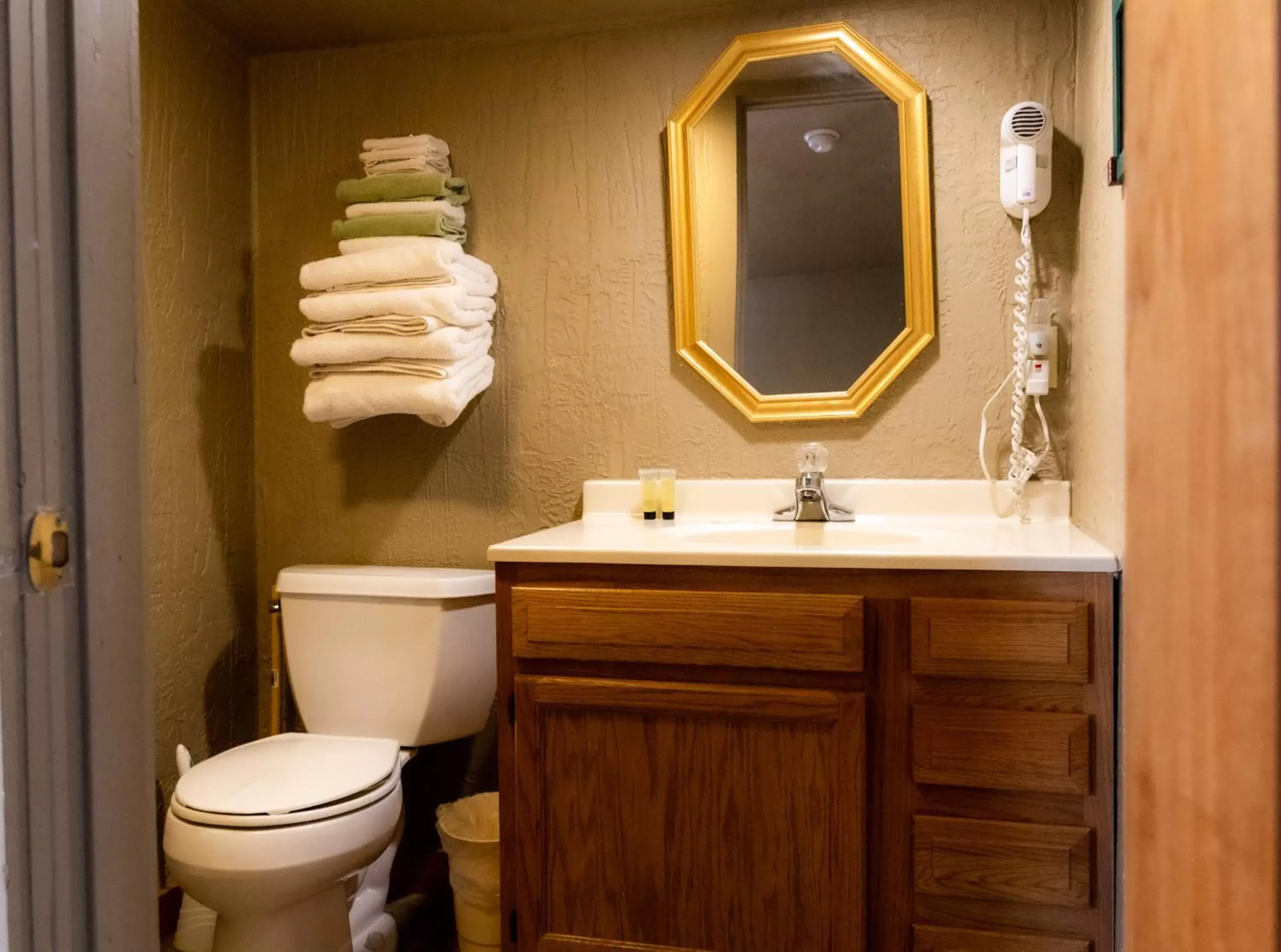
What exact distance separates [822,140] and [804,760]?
125 centimetres

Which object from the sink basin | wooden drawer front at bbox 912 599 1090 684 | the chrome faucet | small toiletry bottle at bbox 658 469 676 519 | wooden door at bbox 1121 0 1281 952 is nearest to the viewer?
wooden door at bbox 1121 0 1281 952

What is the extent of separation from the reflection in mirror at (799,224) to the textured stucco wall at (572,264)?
9cm

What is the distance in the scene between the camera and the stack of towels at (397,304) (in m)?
1.74

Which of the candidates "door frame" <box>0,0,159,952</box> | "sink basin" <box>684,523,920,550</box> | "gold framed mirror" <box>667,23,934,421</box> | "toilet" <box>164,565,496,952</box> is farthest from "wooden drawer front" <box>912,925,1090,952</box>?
"door frame" <box>0,0,159,952</box>

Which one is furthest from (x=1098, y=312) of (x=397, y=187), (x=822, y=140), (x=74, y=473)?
A: (x=74, y=473)

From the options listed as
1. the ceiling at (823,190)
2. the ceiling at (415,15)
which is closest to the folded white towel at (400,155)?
the ceiling at (415,15)

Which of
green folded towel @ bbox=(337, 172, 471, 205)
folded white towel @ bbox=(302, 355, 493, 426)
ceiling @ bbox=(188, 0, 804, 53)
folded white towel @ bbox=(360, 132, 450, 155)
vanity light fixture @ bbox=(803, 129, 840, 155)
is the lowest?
folded white towel @ bbox=(302, 355, 493, 426)

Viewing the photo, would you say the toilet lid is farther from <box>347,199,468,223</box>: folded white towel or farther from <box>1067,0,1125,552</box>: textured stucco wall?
<box>1067,0,1125,552</box>: textured stucco wall

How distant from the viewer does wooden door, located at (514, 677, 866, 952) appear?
131 cm

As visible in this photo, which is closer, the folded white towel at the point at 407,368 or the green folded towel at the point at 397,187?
the folded white towel at the point at 407,368

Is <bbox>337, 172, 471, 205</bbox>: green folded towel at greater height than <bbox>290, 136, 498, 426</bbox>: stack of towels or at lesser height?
greater

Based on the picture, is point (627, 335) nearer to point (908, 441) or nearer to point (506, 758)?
point (908, 441)

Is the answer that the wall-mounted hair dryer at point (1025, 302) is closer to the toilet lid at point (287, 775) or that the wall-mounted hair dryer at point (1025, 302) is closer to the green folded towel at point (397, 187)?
the green folded towel at point (397, 187)

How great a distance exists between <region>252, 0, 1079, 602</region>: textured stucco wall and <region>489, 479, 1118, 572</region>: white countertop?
2.2 inches
